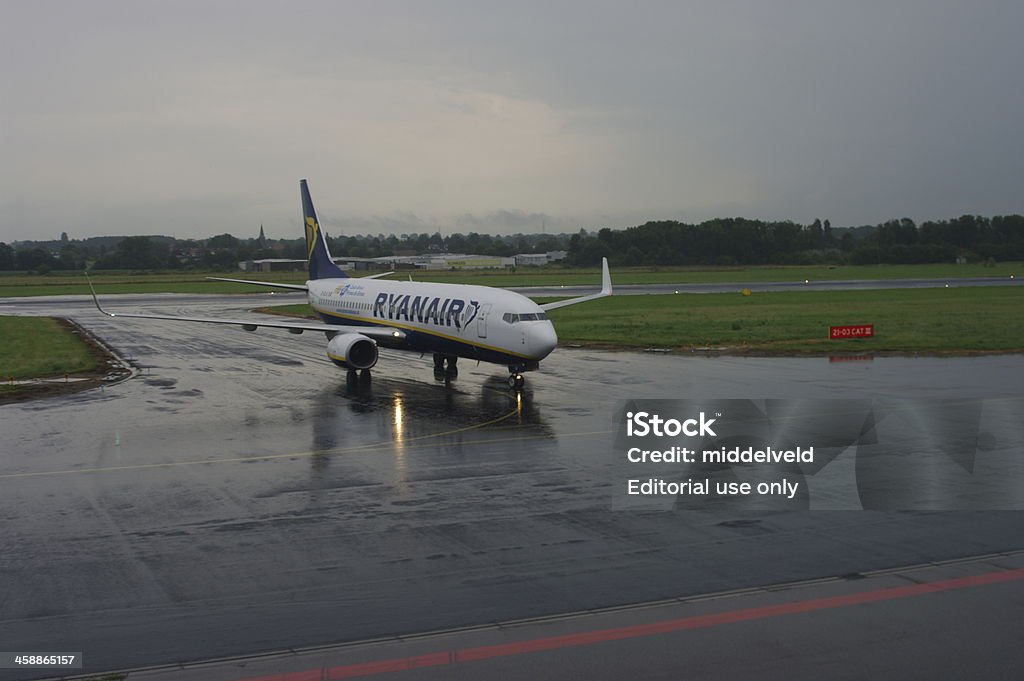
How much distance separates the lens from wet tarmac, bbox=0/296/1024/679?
13.0m

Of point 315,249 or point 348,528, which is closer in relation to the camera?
point 348,528

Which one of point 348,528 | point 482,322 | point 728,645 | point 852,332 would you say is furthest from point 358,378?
point 852,332

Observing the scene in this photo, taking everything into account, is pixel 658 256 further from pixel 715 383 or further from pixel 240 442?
pixel 240 442

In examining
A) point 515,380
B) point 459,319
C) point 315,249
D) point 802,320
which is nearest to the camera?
point 515,380

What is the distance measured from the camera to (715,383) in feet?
116

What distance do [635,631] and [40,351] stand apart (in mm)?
47723

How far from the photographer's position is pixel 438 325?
36.7 metres

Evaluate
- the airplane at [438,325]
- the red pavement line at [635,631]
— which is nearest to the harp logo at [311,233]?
the airplane at [438,325]

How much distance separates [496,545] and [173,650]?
5.95 m

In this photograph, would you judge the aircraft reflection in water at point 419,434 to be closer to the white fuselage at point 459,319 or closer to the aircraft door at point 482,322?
the white fuselage at point 459,319

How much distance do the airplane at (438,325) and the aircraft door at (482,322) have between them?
0.04 meters

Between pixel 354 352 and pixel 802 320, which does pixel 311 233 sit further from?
pixel 802 320

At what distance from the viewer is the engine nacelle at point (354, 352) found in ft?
120

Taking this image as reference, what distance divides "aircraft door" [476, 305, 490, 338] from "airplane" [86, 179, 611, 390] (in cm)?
4
